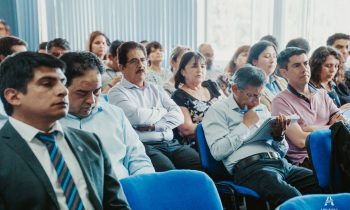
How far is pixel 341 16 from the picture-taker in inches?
236

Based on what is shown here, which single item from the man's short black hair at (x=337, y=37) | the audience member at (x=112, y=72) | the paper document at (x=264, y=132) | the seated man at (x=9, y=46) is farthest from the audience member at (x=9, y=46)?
the man's short black hair at (x=337, y=37)

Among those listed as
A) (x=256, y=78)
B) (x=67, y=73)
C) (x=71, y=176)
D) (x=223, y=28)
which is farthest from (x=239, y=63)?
(x=71, y=176)

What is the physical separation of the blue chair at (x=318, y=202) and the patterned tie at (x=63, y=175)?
2.20 ft

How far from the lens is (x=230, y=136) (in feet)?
8.45

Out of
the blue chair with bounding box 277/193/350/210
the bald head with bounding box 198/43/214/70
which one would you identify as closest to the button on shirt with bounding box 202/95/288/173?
the blue chair with bounding box 277/193/350/210

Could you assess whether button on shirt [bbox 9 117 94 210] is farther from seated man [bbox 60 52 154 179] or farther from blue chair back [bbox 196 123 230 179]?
blue chair back [bbox 196 123 230 179]

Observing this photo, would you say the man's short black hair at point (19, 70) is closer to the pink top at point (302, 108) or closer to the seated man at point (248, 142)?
the seated man at point (248, 142)

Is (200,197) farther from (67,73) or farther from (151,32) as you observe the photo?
(151,32)

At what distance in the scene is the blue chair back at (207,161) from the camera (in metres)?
2.71

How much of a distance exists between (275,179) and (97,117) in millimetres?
1022

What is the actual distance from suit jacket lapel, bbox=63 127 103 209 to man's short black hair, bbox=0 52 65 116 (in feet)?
0.73

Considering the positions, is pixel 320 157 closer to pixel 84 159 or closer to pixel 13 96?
pixel 84 159

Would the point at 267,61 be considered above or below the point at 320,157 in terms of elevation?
above

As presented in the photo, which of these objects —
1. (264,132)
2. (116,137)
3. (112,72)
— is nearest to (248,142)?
(264,132)
